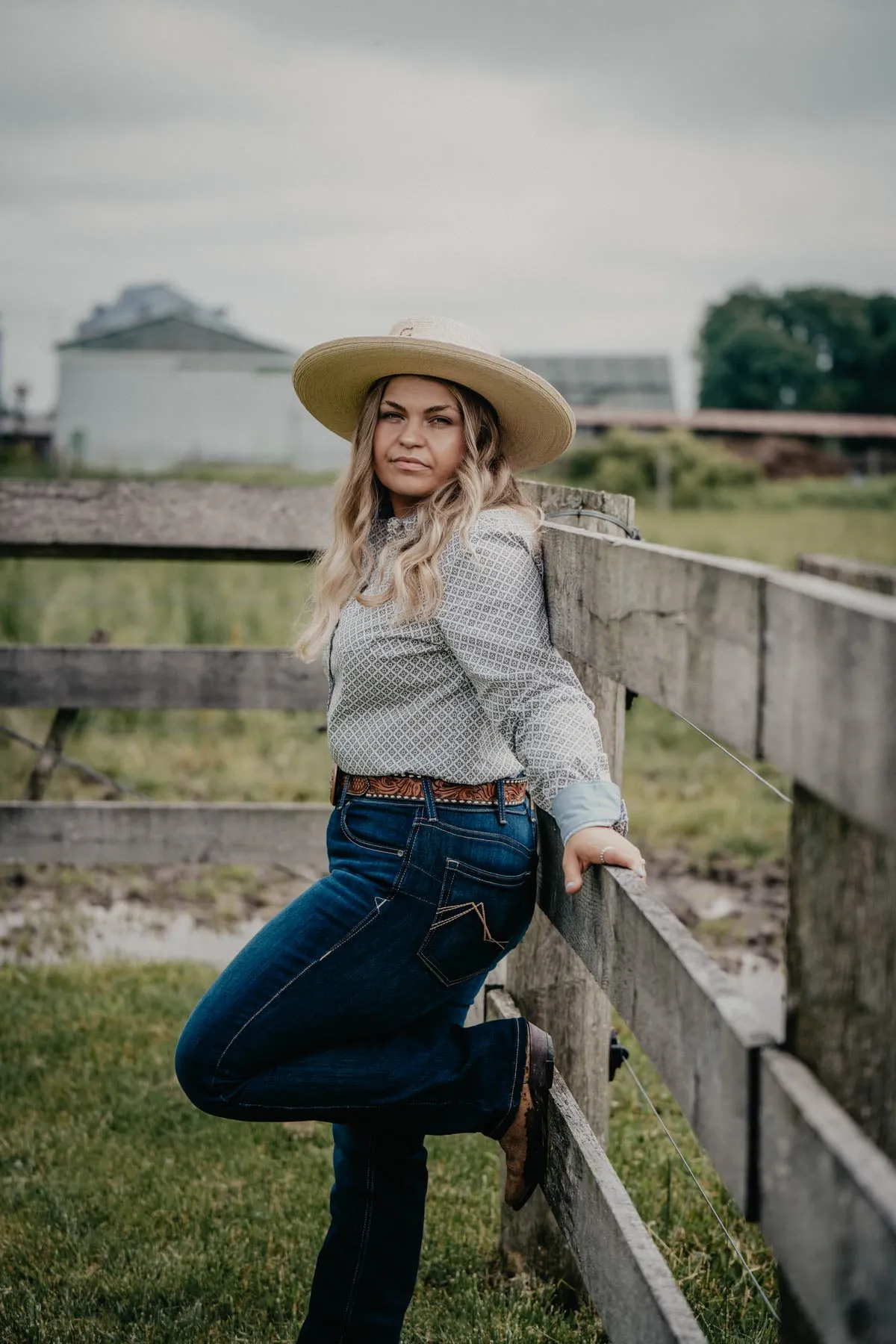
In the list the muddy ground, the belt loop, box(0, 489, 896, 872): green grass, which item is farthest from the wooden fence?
box(0, 489, 896, 872): green grass

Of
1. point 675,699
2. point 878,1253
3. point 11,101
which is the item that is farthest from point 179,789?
point 11,101

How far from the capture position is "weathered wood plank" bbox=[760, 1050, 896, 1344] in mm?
1019

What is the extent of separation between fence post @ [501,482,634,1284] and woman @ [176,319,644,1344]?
263mm

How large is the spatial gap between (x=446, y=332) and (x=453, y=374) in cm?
10

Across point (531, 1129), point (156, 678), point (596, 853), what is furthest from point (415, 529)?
Result: point (156, 678)

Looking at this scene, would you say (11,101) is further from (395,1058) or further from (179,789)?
(395,1058)

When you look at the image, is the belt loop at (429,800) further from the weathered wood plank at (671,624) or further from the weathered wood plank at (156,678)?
the weathered wood plank at (156,678)

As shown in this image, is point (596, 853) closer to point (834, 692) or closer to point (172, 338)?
point (834, 692)

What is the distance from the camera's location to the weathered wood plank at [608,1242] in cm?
163

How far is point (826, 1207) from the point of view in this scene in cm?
110

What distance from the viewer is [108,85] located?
23641 millimetres

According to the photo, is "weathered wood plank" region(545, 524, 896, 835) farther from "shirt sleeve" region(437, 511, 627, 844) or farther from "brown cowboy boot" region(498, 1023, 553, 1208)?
"brown cowboy boot" region(498, 1023, 553, 1208)

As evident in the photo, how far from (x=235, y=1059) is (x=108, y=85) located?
82.4 feet

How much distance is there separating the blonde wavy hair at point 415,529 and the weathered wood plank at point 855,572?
3.25 feet
